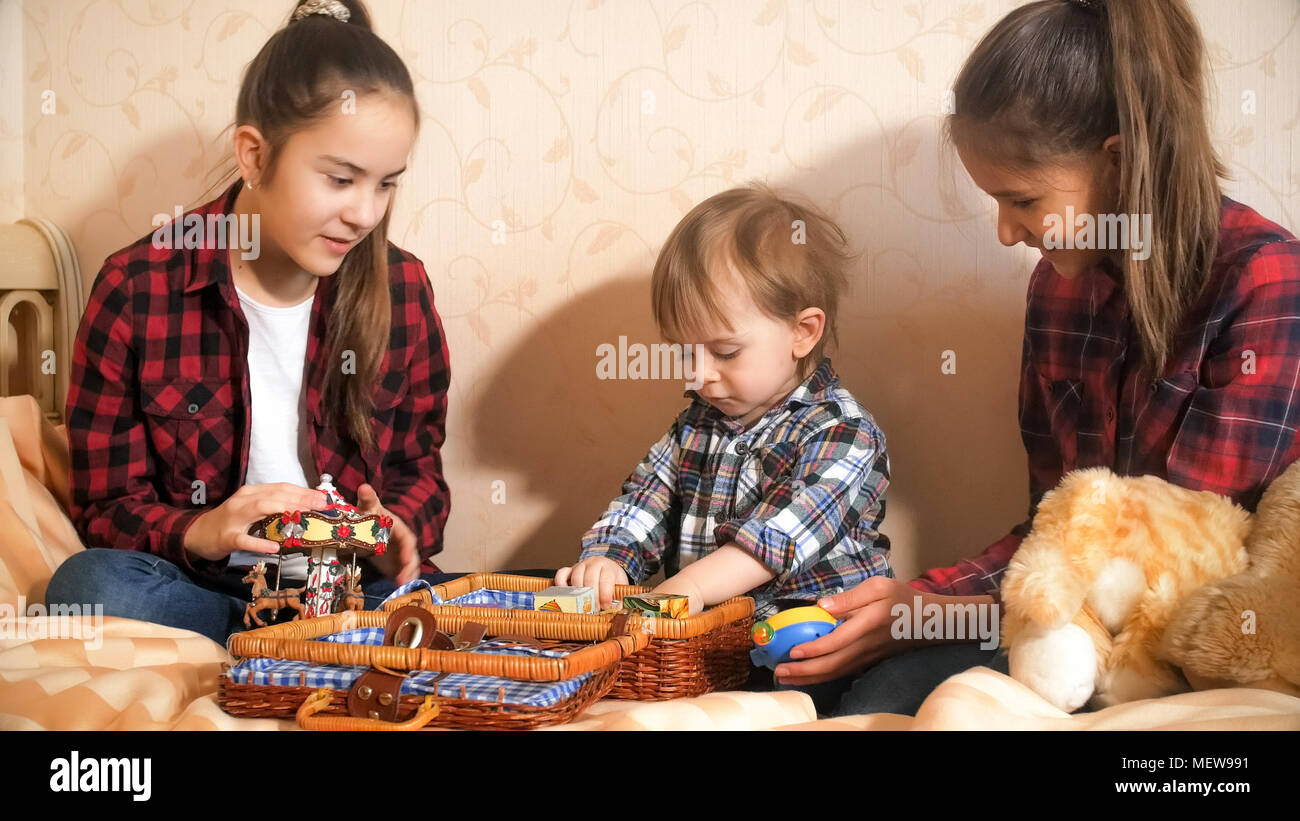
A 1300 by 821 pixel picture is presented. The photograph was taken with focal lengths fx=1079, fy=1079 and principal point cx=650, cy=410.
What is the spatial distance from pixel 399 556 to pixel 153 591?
0.80ft

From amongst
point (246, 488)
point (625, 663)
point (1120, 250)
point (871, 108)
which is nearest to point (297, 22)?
point (246, 488)

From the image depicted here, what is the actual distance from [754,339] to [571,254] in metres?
0.28

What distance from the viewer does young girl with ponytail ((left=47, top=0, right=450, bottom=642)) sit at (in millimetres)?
1088

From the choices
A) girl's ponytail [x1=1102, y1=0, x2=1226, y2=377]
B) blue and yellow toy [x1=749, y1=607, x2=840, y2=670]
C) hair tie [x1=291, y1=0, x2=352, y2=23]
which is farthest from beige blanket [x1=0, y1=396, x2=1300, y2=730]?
hair tie [x1=291, y1=0, x2=352, y2=23]

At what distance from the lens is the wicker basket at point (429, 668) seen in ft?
2.43

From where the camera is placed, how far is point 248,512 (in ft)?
3.36

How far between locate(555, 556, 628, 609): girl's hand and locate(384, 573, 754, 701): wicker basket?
123 millimetres

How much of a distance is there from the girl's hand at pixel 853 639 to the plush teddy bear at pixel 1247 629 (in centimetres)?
25

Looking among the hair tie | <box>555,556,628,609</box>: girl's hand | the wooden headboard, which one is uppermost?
the hair tie

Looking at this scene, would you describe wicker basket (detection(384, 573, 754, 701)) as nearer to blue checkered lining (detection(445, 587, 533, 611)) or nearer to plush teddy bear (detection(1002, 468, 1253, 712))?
blue checkered lining (detection(445, 587, 533, 611))

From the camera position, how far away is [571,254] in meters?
1.25

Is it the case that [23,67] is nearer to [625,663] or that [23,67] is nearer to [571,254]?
[571,254]

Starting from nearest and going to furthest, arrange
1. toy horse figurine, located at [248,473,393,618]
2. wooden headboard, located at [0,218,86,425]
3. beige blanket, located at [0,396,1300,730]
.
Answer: beige blanket, located at [0,396,1300,730]
toy horse figurine, located at [248,473,393,618]
wooden headboard, located at [0,218,86,425]
